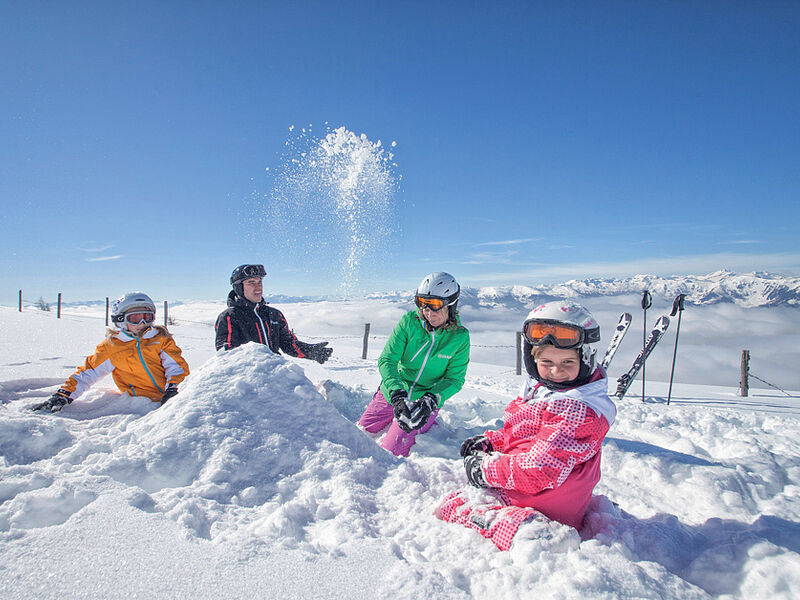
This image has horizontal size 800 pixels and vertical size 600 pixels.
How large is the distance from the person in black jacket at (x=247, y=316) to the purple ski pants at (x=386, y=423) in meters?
1.01

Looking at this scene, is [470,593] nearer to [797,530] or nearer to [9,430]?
[797,530]

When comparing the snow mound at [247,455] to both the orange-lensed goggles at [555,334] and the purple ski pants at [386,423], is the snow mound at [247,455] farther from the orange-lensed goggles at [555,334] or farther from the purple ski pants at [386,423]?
the orange-lensed goggles at [555,334]

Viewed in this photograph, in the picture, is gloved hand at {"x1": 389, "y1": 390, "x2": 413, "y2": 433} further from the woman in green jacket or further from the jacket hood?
the jacket hood

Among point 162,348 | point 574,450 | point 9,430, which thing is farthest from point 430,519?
point 162,348

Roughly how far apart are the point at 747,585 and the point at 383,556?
1.51 m

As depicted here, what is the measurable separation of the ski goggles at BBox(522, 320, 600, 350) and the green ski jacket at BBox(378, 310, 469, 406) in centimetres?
175

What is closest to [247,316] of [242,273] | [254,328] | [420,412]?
[254,328]

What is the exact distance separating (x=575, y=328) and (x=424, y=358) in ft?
6.71

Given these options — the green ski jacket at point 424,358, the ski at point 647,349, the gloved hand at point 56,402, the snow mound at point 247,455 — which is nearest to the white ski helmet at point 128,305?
the gloved hand at point 56,402

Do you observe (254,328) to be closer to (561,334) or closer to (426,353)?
(426,353)

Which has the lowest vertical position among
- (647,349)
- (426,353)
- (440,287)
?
(647,349)

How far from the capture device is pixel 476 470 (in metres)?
2.35

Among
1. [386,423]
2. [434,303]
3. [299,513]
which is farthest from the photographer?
[386,423]

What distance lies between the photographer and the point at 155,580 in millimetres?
1374
